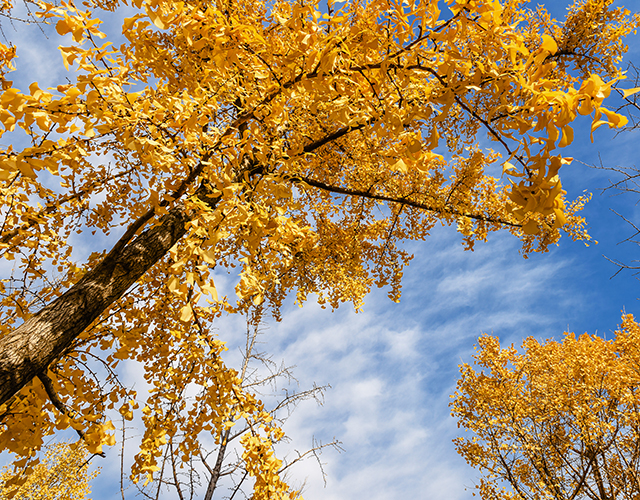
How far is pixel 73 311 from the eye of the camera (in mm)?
2613

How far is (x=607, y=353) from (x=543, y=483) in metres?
4.96

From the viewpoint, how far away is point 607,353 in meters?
10.3

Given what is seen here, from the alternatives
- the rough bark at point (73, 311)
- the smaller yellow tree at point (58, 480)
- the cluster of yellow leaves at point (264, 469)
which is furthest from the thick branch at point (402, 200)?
the smaller yellow tree at point (58, 480)

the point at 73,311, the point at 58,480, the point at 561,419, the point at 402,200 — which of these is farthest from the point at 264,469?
the point at 58,480

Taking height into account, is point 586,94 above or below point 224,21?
below

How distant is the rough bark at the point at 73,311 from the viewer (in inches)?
91.9

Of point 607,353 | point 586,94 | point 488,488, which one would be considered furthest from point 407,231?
point 607,353

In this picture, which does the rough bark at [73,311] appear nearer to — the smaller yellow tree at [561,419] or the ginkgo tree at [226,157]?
the ginkgo tree at [226,157]

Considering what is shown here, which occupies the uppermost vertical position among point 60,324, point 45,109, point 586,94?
point 45,109

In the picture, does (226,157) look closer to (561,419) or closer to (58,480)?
(561,419)

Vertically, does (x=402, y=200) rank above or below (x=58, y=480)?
above

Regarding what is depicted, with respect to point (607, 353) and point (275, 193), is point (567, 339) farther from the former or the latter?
point (275, 193)

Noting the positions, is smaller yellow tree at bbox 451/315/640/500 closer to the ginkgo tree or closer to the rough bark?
the ginkgo tree

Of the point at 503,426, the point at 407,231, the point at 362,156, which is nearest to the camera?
the point at 362,156
